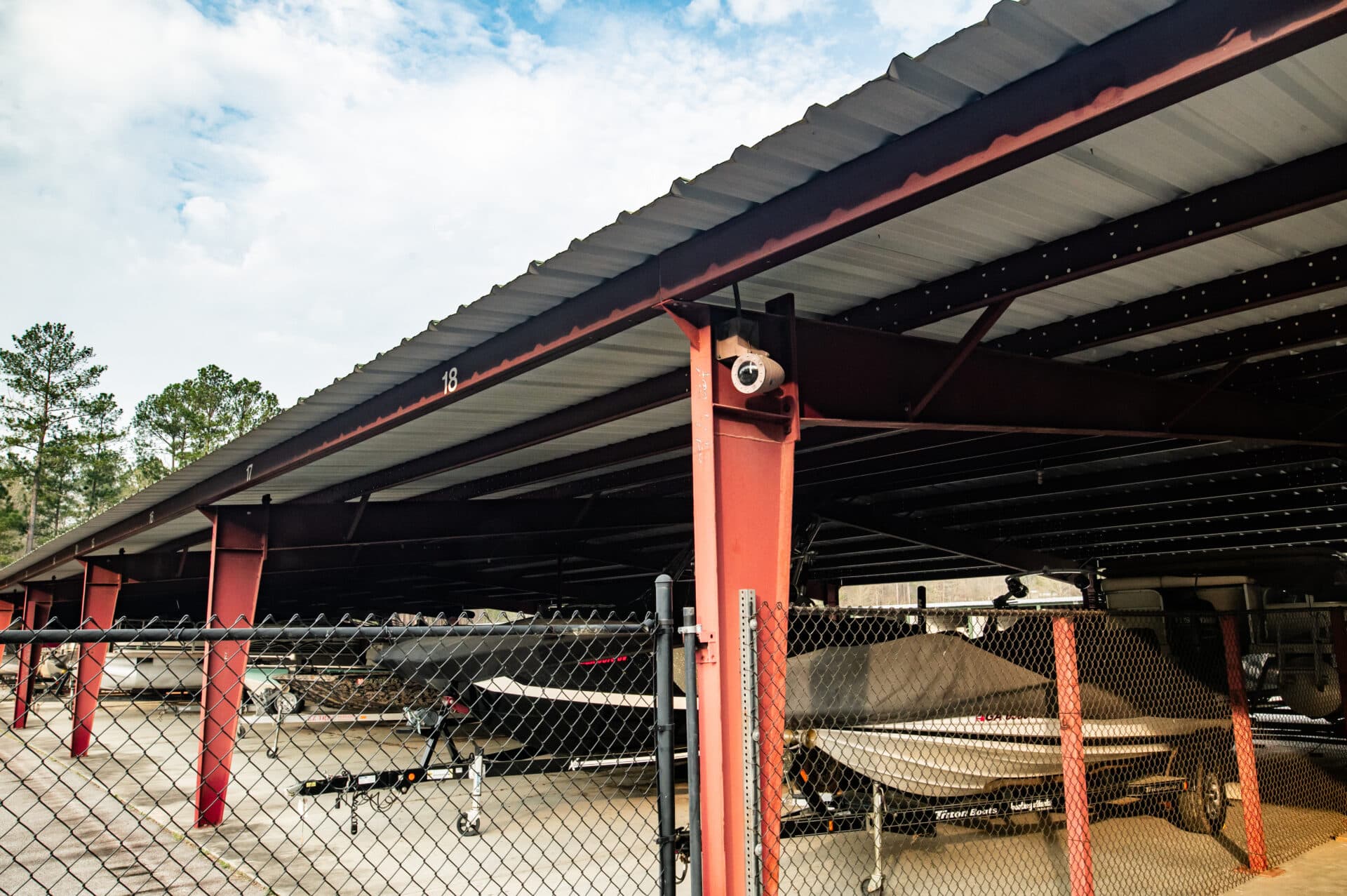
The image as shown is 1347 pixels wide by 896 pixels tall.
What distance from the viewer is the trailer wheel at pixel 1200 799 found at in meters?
8.35

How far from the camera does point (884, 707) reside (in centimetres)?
705

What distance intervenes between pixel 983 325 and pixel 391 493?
8063 millimetres

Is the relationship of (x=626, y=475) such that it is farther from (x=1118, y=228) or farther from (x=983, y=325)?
(x=1118, y=228)

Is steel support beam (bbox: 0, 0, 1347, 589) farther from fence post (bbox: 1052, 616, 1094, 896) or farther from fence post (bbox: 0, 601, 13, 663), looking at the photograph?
fence post (bbox: 0, 601, 13, 663)

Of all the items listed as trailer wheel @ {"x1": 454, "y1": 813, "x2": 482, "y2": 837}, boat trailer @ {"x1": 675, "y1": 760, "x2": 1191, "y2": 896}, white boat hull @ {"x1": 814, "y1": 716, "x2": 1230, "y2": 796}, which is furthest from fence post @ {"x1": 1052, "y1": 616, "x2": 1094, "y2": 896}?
trailer wheel @ {"x1": 454, "y1": 813, "x2": 482, "y2": 837}

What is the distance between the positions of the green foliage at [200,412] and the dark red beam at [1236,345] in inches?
2132

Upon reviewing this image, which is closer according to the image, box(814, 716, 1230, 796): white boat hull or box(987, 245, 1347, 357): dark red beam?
box(987, 245, 1347, 357): dark red beam

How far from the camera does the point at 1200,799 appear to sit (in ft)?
27.4

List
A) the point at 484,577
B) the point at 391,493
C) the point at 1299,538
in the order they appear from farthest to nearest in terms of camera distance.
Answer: the point at 484,577, the point at 1299,538, the point at 391,493

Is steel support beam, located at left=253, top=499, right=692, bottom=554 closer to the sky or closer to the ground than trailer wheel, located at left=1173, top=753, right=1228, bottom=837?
closer to the sky

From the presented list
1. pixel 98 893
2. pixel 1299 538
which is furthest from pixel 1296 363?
pixel 98 893

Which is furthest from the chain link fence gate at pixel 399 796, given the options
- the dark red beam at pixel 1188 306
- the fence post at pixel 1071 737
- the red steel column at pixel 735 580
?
the dark red beam at pixel 1188 306

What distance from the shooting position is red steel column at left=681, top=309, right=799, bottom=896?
3914 millimetres

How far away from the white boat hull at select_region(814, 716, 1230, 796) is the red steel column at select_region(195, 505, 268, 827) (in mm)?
6022
